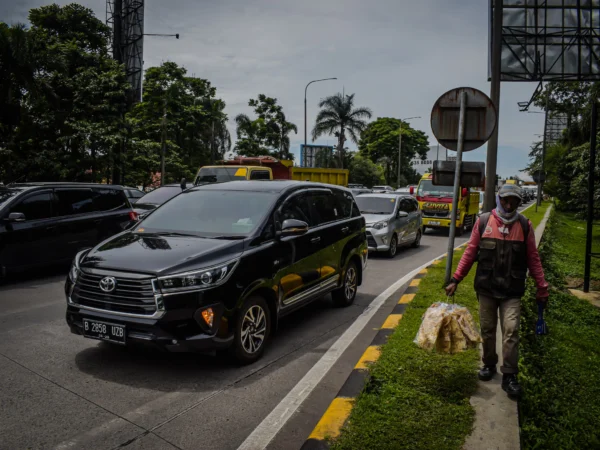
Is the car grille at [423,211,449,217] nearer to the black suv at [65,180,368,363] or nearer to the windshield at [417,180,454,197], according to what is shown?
the windshield at [417,180,454,197]

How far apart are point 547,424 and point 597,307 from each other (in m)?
5.04

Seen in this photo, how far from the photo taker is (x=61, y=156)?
22.2 metres

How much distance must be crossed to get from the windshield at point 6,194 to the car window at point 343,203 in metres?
5.28

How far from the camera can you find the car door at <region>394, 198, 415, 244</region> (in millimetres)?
13640

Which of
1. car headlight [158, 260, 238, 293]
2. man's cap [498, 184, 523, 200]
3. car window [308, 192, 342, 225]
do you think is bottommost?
car headlight [158, 260, 238, 293]

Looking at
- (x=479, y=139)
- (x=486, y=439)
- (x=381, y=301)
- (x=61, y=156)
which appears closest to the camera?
(x=486, y=439)

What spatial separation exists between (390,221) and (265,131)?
99.8ft

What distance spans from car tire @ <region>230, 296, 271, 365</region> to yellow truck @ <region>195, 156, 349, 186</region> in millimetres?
10204

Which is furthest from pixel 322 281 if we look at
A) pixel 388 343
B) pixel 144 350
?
pixel 144 350

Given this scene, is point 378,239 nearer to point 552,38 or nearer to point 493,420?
point 493,420

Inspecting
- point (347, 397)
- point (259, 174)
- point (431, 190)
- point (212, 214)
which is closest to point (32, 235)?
point (212, 214)

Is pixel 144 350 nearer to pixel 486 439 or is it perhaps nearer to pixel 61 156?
pixel 486 439

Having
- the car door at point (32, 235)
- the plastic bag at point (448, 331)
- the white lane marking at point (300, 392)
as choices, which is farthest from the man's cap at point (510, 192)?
the car door at point (32, 235)

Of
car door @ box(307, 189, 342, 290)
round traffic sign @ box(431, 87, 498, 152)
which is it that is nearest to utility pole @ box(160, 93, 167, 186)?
car door @ box(307, 189, 342, 290)
